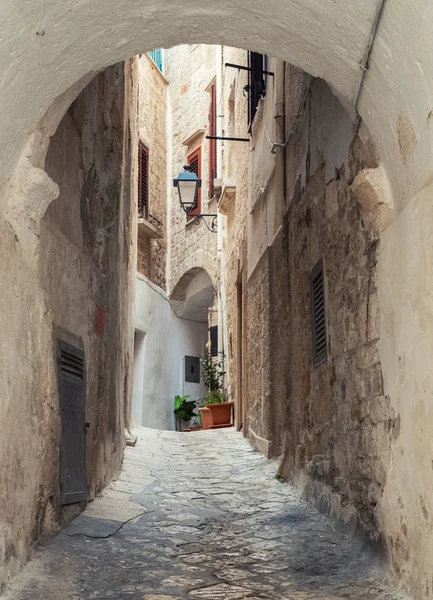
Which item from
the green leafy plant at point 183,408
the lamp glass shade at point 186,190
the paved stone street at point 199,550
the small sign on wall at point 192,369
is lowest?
the paved stone street at point 199,550

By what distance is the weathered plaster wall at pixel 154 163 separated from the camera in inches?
742

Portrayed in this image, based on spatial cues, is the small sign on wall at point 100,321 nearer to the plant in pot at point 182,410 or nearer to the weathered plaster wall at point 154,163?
the plant in pot at point 182,410

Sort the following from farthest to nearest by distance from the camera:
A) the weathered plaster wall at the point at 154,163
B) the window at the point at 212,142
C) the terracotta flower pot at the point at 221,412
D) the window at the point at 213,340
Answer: the weathered plaster wall at the point at 154,163 < the window at the point at 212,142 < the window at the point at 213,340 < the terracotta flower pot at the point at 221,412

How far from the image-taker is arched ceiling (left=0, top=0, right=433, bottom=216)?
2.65m

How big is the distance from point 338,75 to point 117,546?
2695 millimetres

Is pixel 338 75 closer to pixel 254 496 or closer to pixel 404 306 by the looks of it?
pixel 404 306

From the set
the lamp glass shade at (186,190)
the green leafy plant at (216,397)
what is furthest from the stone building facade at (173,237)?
the lamp glass shade at (186,190)

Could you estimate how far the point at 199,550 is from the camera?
165 inches

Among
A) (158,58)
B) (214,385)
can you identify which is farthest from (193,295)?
(158,58)

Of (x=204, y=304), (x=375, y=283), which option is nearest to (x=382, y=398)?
(x=375, y=283)

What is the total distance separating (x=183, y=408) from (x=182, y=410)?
74mm

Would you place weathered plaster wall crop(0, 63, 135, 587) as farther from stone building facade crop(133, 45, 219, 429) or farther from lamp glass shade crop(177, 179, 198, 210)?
stone building facade crop(133, 45, 219, 429)

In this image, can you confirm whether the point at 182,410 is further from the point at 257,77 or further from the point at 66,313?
the point at 66,313

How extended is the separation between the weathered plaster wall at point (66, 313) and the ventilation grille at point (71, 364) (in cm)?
10
